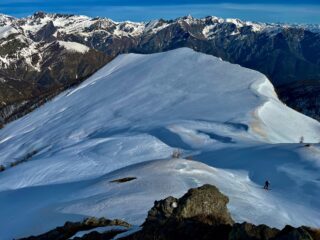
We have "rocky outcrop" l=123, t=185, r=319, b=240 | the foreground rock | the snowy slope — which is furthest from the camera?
the snowy slope

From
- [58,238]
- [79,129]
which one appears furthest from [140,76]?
[58,238]

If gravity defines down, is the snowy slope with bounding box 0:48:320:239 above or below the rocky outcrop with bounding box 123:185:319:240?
below

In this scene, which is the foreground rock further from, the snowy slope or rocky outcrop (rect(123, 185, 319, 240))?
the snowy slope

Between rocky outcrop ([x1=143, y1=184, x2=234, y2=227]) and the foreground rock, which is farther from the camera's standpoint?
rocky outcrop ([x1=143, y1=184, x2=234, y2=227])

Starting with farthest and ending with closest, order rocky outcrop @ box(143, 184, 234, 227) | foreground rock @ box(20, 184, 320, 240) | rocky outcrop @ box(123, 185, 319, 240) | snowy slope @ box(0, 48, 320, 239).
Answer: snowy slope @ box(0, 48, 320, 239), rocky outcrop @ box(143, 184, 234, 227), foreground rock @ box(20, 184, 320, 240), rocky outcrop @ box(123, 185, 319, 240)

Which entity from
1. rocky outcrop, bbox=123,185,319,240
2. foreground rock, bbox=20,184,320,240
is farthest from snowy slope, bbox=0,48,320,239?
rocky outcrop, bbox=123,185,319,240

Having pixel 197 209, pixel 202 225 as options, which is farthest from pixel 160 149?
pixel 202 225
